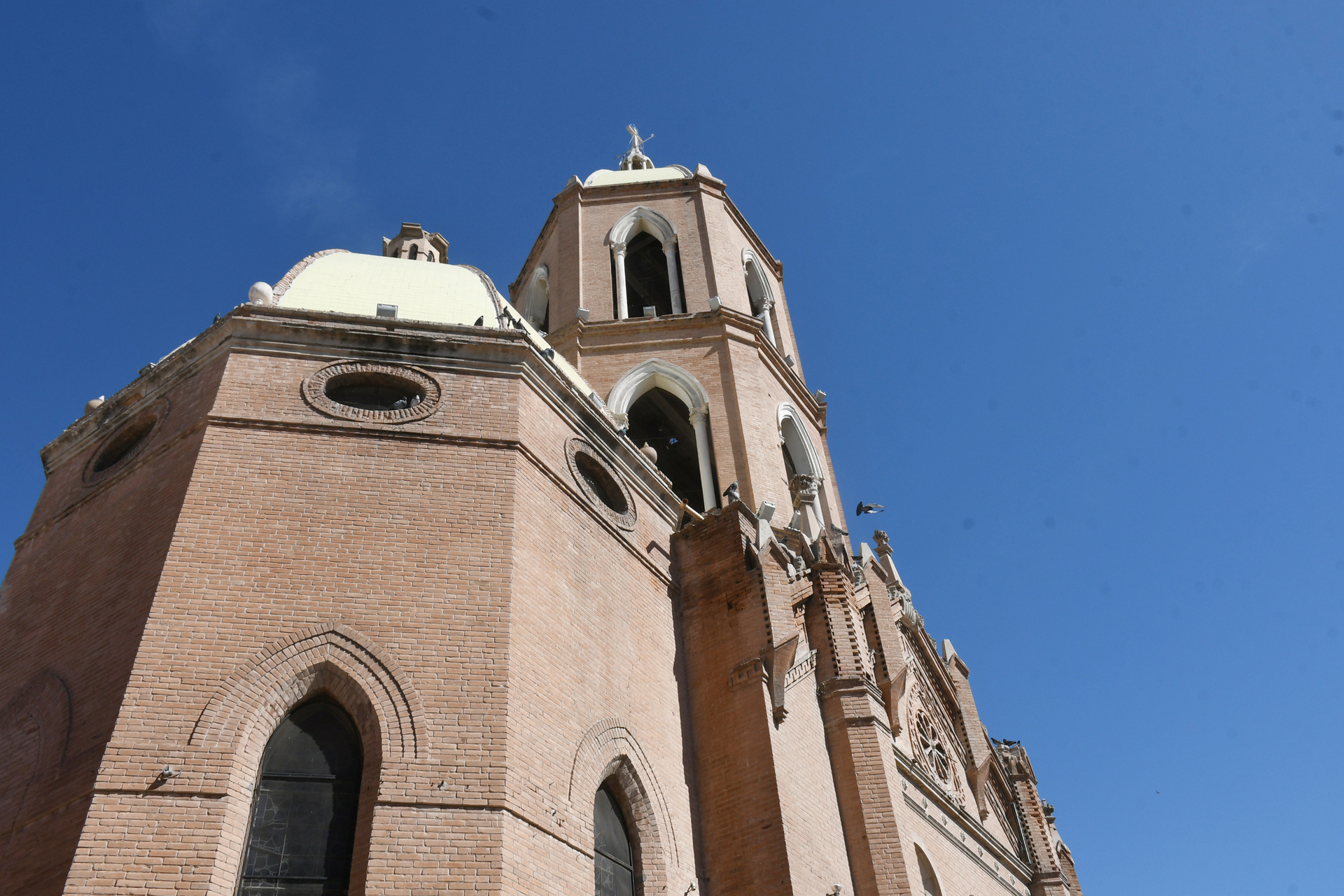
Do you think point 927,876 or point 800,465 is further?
point 800,465

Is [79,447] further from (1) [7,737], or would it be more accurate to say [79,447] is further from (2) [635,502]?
(2) [635,502]

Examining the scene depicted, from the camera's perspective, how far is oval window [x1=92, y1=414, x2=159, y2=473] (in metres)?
11.2

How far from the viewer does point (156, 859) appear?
7.38 metres

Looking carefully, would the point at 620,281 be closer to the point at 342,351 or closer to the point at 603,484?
the point at 603,484

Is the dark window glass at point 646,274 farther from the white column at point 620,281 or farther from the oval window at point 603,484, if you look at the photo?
the oval window at point 603,484

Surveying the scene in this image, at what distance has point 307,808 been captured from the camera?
8203mm

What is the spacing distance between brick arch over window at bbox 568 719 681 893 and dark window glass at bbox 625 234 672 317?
41.3 ft

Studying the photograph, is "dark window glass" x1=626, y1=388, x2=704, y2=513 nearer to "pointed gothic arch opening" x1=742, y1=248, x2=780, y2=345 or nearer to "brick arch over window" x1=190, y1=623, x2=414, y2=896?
"pointed gothic arch opening" x1=742, y1=248, x2=780, y2=345

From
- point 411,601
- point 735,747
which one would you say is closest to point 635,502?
point 735,747

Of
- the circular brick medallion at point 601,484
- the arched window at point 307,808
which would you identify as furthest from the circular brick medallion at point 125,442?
the circular brick medallion at point 601,484

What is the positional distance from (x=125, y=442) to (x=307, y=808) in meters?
5.26

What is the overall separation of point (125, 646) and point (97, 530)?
2215 mm

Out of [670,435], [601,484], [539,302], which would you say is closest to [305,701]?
[601,484]

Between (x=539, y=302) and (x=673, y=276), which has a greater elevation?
(x=539, y=302)
